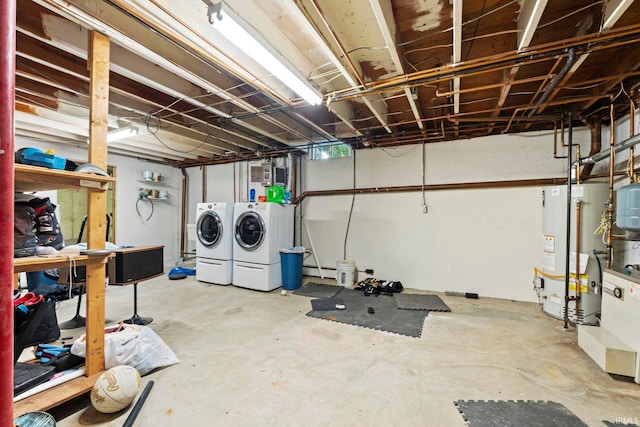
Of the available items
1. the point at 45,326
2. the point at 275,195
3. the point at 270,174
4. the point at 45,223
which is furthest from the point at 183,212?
the point at 45,223

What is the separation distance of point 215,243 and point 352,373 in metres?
3.50

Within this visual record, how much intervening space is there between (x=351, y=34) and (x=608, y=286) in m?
3.29

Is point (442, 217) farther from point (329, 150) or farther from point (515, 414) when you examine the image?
point (515, 414)

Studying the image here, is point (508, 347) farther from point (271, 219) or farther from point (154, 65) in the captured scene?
point (154, 65)

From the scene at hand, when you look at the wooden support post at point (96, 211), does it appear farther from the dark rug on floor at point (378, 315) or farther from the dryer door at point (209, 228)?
the dryer door at point (209, 228)

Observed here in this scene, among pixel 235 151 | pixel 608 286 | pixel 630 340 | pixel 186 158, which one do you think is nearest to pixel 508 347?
pixel 630 340

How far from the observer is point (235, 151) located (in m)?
5.70

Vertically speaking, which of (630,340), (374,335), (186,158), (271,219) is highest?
(186,158)

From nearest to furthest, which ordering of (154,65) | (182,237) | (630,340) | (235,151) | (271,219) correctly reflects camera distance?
(630,340), (154,65), (271,219), (235,151), (182,237)

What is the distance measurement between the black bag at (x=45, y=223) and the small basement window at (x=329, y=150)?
3.91 meters

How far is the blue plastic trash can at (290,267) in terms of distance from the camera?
448cm

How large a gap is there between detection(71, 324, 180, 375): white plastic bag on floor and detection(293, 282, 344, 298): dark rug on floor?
87.2 inches

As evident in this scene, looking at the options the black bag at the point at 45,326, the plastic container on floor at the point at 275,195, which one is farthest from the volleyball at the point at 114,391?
the plastic container on floor at the point at 275,195

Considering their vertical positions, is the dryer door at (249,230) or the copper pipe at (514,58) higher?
the copper pipe at (514,58)
